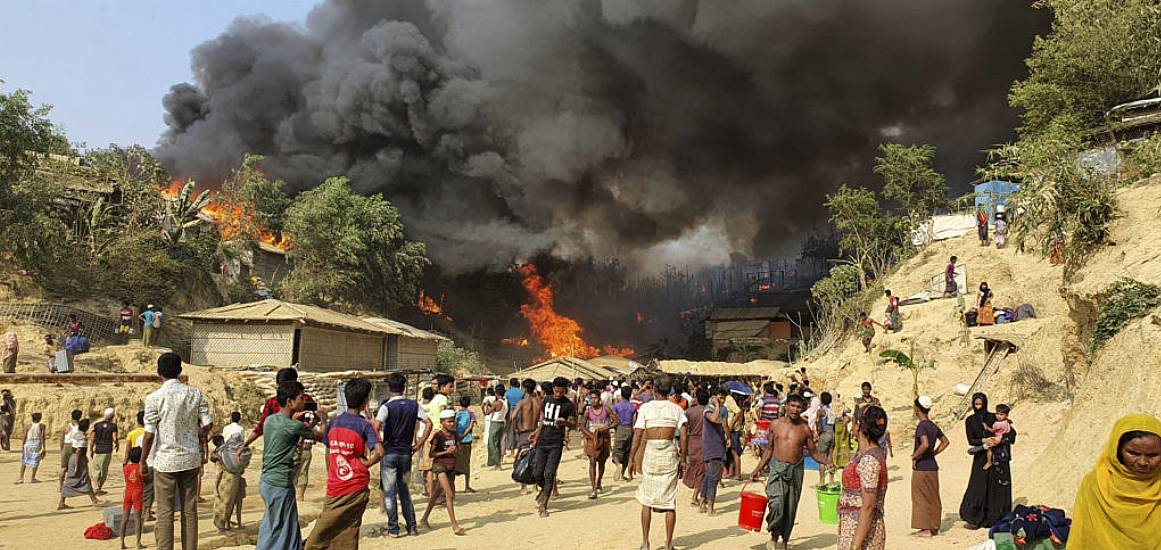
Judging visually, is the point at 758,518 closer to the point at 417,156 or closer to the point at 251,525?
the point at 251,525

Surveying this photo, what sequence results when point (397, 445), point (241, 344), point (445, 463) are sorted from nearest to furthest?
1. point (397, 445)
2. point (445, 463)
3. point (241, 344)

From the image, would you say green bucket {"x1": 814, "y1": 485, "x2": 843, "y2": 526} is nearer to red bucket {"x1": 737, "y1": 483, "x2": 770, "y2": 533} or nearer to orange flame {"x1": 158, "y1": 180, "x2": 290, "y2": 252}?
red bucket {"x1": 737, "y1": 483, "x2": 770, "y2": 533}

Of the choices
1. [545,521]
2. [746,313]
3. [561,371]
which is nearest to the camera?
[545,521]

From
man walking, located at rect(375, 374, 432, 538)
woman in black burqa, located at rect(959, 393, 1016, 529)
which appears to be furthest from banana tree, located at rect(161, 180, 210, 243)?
woman in black burqa, located at rect(959, 393, 1016, 529)

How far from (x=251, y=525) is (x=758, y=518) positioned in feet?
20.3

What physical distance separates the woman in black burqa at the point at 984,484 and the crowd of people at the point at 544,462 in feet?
0.05

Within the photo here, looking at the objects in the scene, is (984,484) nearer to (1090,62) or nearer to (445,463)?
Answer: (445,463)

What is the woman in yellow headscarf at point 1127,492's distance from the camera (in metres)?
2.88

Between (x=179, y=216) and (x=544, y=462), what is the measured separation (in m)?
28.5

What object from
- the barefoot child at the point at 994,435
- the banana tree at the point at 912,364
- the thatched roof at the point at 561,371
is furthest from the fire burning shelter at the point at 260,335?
the barefoot child at the point at 994,435

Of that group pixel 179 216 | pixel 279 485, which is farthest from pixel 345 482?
pixel 179 216

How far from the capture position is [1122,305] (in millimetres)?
8344

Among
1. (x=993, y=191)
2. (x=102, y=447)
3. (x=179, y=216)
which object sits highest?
(x=993, y=191)

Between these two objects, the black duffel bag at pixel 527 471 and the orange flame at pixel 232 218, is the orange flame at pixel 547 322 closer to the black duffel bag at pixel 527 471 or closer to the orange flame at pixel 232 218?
the orange flame at pixel 232 218
